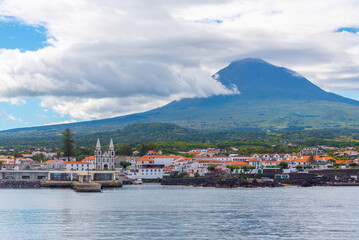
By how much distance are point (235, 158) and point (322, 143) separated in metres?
48.0

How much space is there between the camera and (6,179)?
96.1 m

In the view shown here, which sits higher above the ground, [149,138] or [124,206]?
[149,138]

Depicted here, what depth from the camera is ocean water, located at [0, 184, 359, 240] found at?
3397cm

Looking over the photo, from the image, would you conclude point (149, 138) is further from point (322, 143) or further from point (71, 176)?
point (71, 176)

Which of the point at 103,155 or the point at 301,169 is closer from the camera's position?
the point at 301,169

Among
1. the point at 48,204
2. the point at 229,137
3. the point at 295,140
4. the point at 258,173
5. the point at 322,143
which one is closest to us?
the point at 48,204

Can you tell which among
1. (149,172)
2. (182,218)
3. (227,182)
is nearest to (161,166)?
(149,172)

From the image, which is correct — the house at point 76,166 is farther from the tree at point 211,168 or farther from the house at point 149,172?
the tree at point 211,168

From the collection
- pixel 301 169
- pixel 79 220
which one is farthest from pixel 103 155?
pixel 79 220

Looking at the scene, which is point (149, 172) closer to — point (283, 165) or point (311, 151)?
point (283, 165)

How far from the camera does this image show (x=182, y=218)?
137ft

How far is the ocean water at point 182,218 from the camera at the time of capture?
3397 centimetres

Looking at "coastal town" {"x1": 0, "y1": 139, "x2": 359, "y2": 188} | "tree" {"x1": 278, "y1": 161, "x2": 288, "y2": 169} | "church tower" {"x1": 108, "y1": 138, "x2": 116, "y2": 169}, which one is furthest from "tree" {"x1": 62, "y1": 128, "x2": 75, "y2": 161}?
"tree" {"x1": 278, "y1": 161, "x2": 288, "y2": 169}

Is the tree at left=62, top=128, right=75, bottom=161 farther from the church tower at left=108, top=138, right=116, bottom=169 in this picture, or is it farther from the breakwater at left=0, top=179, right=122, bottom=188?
the breakwater at left=0, top=179, right=122, bottom=188
